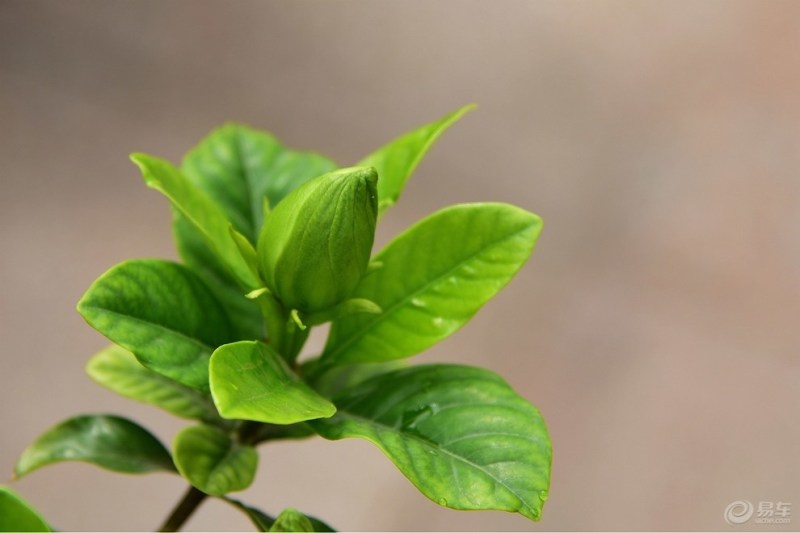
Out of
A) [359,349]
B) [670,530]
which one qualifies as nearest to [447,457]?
[359,349]

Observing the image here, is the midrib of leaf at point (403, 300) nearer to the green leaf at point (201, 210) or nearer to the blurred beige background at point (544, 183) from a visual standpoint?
the green leaf at point (201, 210)

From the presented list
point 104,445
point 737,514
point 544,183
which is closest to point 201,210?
point 104,445

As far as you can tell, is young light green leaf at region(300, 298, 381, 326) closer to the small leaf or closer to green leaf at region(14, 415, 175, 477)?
the small leaf

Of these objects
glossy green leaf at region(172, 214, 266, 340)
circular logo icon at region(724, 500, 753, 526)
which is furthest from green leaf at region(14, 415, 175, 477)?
circular logo icon at region(724, 500, 753, 526)

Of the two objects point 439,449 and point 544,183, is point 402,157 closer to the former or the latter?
point 439,449

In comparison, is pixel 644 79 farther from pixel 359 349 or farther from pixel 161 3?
pixel 359 349
